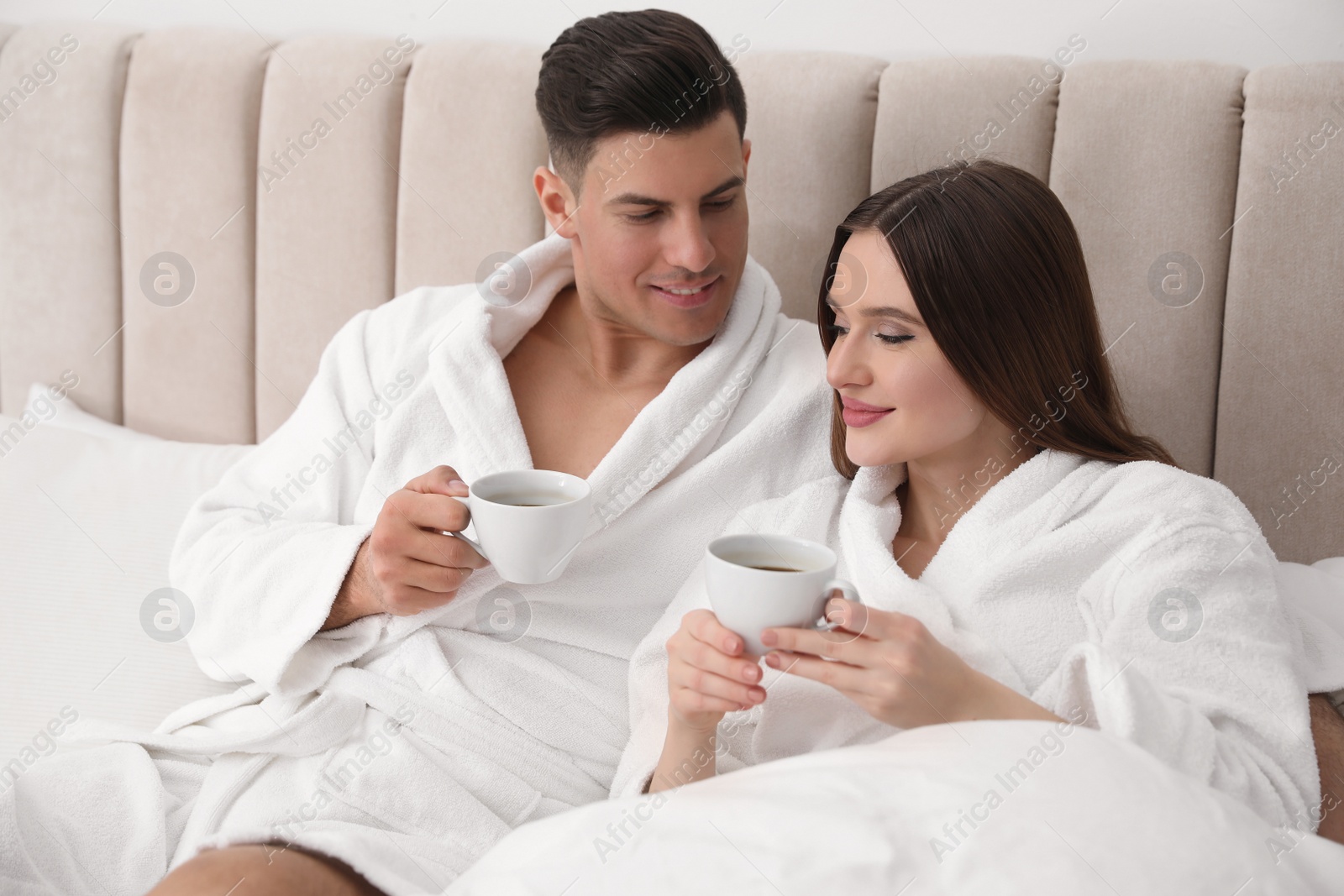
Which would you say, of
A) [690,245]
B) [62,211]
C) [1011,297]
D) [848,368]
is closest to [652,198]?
[690,245]

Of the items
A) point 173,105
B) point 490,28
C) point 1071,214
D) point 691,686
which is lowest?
point 691,686

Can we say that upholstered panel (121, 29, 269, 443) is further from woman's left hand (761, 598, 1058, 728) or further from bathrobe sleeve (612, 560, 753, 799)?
woman's left hand (761, 598, 1058, 728)

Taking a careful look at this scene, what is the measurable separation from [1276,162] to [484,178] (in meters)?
1.18

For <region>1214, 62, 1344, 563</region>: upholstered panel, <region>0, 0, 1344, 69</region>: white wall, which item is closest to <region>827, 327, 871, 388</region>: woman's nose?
<region>1214, 62, 1344, 563</region>: upholstered panel

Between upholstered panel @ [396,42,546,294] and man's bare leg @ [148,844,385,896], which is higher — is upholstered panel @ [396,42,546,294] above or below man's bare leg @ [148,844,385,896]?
above

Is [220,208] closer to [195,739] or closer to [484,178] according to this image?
[484,178]

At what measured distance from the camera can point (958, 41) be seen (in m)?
1.66

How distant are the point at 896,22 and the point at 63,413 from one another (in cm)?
166

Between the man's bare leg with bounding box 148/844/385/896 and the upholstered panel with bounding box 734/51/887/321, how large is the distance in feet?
3.49

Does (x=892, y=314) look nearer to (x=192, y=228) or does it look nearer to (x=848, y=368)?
(x=848, y=368)

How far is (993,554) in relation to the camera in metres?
1.20

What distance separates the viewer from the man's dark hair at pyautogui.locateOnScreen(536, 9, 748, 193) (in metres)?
1.37

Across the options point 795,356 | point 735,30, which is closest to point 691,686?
point 795,356

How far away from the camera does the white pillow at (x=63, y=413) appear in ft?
6.39
